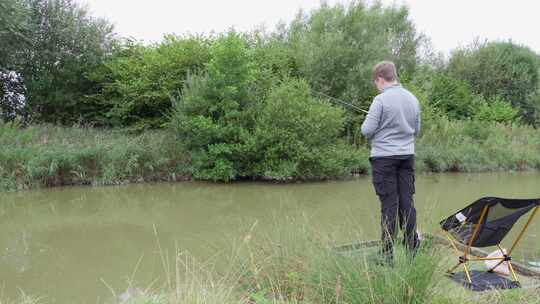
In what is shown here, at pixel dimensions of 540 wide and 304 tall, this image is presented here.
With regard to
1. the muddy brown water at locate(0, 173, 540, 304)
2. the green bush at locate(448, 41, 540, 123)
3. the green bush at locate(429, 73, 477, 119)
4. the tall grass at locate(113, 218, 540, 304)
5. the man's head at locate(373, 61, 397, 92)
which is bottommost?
the muddy brown water at locate(0, 173, 540, 304)

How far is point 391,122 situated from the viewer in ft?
12.7

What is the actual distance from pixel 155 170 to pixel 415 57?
19.9 m

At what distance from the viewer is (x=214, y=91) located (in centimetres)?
1238

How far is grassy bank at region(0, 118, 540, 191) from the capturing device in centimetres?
1048


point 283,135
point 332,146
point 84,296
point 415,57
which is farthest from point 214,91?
point 415,57

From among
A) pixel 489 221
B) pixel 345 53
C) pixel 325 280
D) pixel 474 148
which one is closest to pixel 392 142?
pixel 489 221

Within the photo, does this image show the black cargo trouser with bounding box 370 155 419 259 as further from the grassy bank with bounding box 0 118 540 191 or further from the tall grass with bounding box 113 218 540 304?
the grassy bank with bounding box 0 118 540 191

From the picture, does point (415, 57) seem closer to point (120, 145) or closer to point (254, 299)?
point (120, 145)

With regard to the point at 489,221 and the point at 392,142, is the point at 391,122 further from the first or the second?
the point at 489,221

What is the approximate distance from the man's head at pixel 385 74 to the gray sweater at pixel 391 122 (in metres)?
0.04

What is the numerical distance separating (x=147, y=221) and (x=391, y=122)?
5.11 m

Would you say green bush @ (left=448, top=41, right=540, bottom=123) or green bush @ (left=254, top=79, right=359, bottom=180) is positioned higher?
green bush @ (left=448, top=41, right=540, bottom=123)

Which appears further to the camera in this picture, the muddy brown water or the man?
the muddy brown water

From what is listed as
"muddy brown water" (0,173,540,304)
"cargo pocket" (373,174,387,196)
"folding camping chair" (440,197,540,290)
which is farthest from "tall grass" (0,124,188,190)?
"folding camping chair" (440,197,540,290)
